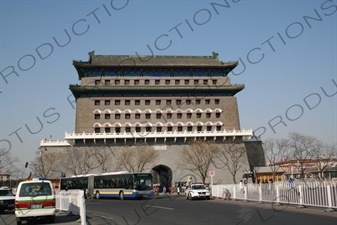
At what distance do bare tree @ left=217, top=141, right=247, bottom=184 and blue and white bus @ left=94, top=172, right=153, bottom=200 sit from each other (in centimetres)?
2101

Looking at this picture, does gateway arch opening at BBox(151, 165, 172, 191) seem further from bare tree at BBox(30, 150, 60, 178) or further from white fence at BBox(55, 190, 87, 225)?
white fence at BBox(55, 190, 87, 225)

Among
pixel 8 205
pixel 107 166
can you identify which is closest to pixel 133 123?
pixel 107 166

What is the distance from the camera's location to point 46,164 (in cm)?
5209

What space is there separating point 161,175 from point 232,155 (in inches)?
517

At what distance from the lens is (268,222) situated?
39.6ft

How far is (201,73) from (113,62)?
48.6 ft

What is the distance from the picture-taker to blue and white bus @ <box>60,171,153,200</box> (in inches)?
1260

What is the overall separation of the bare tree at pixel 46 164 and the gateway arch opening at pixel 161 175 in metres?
14.7

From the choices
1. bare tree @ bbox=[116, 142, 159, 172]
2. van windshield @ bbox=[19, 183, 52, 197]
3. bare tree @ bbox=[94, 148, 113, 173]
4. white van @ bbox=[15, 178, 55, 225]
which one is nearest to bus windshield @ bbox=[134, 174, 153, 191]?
bare tree @ bbox=[116, 142, 159, 172]

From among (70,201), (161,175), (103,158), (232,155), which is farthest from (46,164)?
(70,201)

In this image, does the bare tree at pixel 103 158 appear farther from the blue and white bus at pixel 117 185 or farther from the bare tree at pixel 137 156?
the blue and white bus at pixel 117 185

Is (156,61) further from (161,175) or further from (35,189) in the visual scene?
(35,189)

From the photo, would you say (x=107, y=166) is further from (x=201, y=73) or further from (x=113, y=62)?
(x=201, y=73)

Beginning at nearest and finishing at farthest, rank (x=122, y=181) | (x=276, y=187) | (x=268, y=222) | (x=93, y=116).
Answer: (x=268, y=222) → (x=276, y=187) → (x=122, y=181) → (x=93, y=116)
